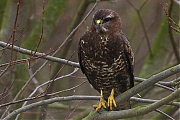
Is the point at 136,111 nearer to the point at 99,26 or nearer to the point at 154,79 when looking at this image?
the point at 154,79

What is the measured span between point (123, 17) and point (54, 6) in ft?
7.50

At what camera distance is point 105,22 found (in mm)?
4520

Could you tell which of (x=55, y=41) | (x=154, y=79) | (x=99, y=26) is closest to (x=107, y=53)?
(x=99, y=26)

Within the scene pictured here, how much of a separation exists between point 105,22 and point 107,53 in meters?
0.35

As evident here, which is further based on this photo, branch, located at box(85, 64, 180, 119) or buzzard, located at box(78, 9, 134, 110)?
buzzard, located at box(78, 9, 134, 110)

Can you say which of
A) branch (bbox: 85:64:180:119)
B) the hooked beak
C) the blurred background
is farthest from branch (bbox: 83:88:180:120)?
the blurred background

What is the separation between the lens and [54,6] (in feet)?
20.5

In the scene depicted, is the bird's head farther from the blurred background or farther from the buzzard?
the blurred background

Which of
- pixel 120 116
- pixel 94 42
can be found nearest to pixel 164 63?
pixel 94 42

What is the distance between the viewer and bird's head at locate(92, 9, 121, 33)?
439 cm

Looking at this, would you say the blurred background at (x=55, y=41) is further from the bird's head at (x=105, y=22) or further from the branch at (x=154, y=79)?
the branch at (x=154, y=79)

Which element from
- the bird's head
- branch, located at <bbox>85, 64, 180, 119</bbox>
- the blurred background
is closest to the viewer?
branch, located at <bbox>85, 64, 180, 119</bbox>

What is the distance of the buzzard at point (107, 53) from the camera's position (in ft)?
14.7


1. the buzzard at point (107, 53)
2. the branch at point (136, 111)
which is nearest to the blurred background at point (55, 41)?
the buzzard at point (107, 53)
